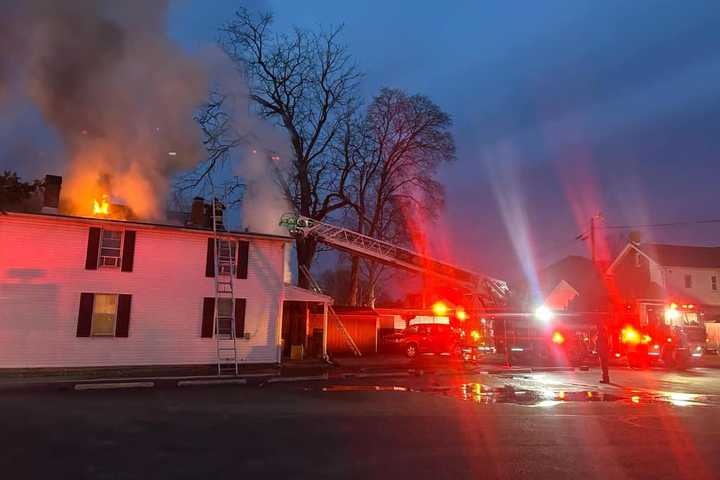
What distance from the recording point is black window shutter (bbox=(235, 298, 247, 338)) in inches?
754

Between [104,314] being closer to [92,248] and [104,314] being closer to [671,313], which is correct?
[92,248]

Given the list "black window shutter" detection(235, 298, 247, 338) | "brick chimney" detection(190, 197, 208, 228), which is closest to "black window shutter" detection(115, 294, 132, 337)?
"black window shutter" detection(235, 298, 247, 338)

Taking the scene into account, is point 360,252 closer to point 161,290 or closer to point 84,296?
point 161,290

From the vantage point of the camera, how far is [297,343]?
2331 cm

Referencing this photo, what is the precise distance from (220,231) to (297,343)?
6.67 m

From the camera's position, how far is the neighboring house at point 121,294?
16.5 m

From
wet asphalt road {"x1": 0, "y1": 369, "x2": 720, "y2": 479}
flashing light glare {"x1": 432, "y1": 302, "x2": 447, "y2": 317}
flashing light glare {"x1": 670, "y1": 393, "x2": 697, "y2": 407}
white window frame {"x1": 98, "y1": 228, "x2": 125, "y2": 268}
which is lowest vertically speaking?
wet asphalt road {"x1": 0, "y1": 369, "x2": 720, "y2": 479}

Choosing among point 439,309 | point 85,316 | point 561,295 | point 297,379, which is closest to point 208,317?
point 85,316

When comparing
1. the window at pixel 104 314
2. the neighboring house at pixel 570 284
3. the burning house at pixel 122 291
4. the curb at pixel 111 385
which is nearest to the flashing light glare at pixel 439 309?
the burning house at pixel 122 291

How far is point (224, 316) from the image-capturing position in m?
18.9

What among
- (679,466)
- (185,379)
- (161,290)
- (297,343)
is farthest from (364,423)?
(297,343)

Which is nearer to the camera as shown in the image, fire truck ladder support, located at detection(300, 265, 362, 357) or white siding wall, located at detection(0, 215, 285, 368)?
white siding wall, located at detection(0, 215, 285, 368)

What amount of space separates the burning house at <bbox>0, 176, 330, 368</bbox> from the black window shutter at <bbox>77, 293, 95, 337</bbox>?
3cm

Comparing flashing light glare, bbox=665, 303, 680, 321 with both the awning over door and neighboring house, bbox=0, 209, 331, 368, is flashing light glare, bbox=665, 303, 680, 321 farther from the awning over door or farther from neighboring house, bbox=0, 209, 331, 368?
neighboring house, bbox=0, 209, 331, 368
